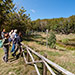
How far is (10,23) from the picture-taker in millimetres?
15242

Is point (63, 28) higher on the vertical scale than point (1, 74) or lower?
higher

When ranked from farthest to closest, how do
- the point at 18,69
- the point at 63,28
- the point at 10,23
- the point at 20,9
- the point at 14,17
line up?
the point at 63,28
the point at 20,9
the point at 14,17
the point at 10,23
the point at 18,69

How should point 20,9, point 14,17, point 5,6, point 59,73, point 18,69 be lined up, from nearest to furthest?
point 18,69 → point 59,73 → point 5,6 → point 14,17 → point 20,9

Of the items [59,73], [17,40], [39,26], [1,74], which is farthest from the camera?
[39,26]

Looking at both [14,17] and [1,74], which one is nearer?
[1,74]

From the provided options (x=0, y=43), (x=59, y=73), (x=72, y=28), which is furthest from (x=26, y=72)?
(x=72, y=28)

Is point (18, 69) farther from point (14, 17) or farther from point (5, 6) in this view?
point (14, 17)

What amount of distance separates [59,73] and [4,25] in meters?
13.3

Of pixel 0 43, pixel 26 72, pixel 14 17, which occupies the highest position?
pixel 14 17

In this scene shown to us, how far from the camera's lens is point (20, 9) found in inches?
712

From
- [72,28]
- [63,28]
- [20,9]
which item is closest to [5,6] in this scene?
[20,9]

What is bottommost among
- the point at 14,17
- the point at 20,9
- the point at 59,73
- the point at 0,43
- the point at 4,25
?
the point at 59,73

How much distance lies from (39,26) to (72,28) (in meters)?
30.0

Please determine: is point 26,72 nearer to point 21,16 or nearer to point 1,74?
point 1,74
